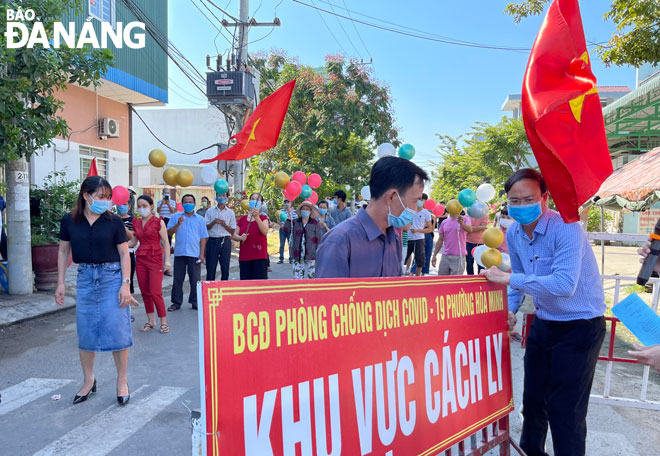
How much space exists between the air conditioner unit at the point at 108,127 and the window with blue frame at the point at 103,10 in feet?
9.20

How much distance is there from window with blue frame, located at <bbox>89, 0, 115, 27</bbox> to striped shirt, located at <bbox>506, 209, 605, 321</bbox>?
14.2m

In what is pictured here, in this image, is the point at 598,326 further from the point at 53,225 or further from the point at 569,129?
the point at 53,225

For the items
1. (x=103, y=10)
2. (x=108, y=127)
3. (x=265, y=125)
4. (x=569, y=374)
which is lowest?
(x=569, y=374)

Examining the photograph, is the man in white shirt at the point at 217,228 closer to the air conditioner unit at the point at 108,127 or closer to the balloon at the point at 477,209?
the balloon at the point at 477,209

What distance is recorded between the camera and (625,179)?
1030cm

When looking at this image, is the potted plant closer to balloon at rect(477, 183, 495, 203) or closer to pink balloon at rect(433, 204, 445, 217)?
pink balloon at rect(433, 204, 445, 217)

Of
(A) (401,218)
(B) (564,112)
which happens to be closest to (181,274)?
(A) (401,218)

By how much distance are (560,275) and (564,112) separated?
32.7 inches

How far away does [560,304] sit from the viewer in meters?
2.71

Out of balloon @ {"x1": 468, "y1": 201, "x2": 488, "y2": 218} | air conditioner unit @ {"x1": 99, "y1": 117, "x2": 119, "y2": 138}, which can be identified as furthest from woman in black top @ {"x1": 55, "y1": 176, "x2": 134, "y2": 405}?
air conditioner unit @ {"x1": 99, "y1": 117, "x2": 119, "y2": 138}

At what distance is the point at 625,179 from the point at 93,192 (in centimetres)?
1027

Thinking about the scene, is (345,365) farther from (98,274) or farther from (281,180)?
(281,180)

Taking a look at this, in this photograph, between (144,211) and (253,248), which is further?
(253,248)

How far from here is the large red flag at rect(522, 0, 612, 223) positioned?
95.3 inches
